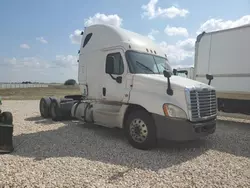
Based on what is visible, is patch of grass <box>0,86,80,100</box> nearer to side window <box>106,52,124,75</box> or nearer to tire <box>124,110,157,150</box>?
side window <box>106,52,124,75</box>

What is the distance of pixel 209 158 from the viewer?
5492 millimetres

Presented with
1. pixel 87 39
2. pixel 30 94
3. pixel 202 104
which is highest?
pixel 87 39

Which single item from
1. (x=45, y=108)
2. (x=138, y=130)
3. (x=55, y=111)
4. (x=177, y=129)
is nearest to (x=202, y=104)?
(x=177, y=129)

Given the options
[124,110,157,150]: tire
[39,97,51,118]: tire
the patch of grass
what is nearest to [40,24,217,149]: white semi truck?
[124,110,157,150]: tire

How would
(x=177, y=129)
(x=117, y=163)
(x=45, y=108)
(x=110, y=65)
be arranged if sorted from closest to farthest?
(x=117, y=163) → (x=177, y=129) → (x=110, y=65) → (x=45, y=108)

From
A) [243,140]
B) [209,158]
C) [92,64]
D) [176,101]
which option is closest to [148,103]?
[176,101]

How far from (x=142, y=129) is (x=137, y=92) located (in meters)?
0.99

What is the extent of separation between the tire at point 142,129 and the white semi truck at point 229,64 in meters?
4.99

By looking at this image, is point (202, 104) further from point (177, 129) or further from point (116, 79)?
point (116, 79)

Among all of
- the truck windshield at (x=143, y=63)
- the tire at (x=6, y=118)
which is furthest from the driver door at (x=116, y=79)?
the tire at (x=6, y=118)

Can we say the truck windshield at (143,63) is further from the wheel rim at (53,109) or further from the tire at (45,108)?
the tire at (45,108)

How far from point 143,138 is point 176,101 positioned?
1285mm

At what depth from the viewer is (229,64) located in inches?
371

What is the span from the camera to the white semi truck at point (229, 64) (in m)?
8.97
